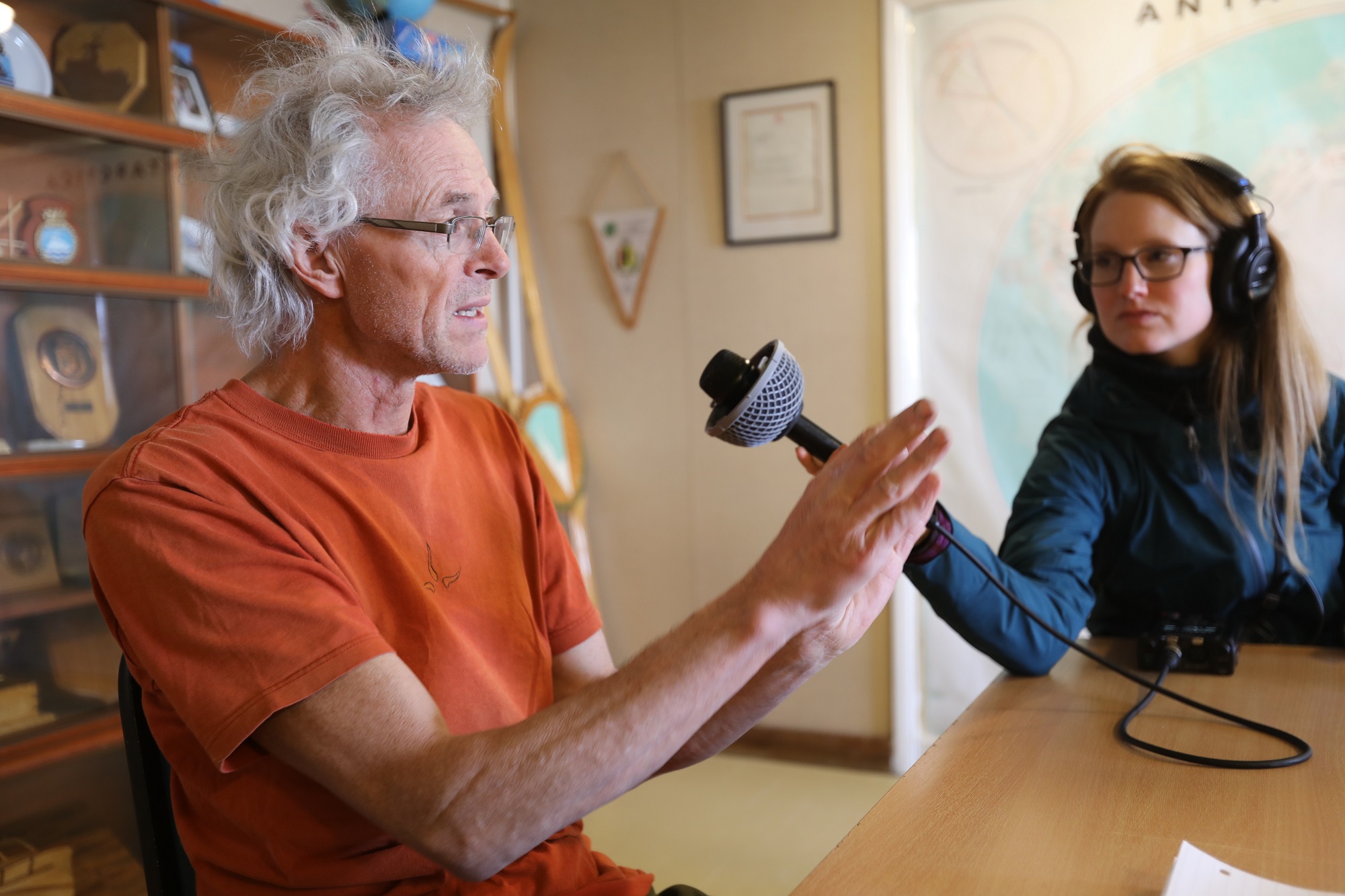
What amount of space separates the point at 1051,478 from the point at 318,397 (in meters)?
1.04

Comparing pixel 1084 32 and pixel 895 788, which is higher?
pixel 1084 32

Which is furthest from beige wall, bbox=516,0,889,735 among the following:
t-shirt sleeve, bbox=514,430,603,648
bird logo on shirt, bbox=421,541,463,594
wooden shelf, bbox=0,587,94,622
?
bird logo on shirt, bbox=421,541,463,594

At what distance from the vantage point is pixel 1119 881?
0.76m

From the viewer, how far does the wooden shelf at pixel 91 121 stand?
1.98 metres

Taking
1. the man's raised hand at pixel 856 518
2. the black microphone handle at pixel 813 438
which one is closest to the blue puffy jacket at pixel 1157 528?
the black microphone handle at pixel 813 438

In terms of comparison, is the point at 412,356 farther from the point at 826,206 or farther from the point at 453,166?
the point at 826,206

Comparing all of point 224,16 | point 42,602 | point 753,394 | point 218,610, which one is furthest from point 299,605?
point 224,16

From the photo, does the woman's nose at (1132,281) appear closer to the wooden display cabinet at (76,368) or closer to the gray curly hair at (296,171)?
the gray curly hair at (296,171)

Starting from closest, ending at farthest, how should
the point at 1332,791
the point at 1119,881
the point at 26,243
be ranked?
the point at 1119,881 < the point at 1332,791 < the point at 26,243

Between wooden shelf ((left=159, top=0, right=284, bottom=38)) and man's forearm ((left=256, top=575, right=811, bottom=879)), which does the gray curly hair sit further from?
wooden shelf ((left=159, top=0, right=284, bottom=38))

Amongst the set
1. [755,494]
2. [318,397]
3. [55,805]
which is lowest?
[55,805]

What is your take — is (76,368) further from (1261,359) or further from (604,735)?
(1261,359)

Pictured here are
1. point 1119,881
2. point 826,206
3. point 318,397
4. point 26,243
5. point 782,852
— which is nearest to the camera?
point 1119,881

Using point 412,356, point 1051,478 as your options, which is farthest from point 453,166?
point 1051,478
